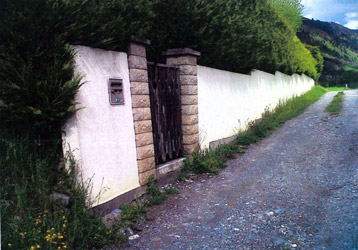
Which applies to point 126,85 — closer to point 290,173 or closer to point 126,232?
point 126,232

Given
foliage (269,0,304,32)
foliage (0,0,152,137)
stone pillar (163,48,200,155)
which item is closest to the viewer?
foliage (0,0,152,137)

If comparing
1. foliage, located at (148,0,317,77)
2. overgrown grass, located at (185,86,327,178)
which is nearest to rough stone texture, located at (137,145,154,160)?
overgrown grass, located at (185,86,327,178)

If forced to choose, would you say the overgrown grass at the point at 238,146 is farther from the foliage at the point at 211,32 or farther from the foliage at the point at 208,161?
the foliage at the point at 211,32

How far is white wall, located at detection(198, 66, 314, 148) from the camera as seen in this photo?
6.66m

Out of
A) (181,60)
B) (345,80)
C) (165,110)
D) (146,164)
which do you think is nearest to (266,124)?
(181,60)

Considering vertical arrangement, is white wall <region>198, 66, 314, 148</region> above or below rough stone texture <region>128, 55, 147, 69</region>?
below

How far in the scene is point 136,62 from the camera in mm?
4414

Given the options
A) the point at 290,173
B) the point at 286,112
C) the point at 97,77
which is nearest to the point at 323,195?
the point at 290,173

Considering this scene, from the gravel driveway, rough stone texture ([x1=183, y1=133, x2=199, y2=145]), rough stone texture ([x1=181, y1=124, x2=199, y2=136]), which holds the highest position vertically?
rough stone texture ([x1=181, y1=124, x2=199, y2=136])

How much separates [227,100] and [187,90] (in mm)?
2371

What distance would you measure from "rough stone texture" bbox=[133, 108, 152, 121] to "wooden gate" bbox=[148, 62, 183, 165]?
423 millimetres

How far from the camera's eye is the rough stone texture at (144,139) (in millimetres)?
4493

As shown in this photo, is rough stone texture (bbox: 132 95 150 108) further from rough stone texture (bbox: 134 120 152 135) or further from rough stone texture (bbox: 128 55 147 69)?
rough stone texture (bbox: 128 55 147 69)

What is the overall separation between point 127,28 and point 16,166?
246 cm
